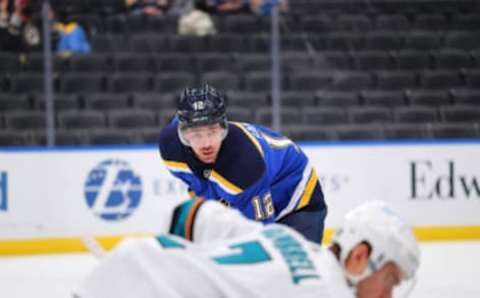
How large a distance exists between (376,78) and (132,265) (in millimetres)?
7757

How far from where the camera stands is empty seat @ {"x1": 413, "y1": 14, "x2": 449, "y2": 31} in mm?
10039

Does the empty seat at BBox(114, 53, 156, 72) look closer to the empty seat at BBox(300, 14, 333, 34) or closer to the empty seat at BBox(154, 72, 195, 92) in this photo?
the empty seat at BBox(154, 72, 195, 92)

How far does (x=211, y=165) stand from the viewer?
400 centimetres

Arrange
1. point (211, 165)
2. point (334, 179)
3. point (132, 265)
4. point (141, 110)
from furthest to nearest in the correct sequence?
point (141, 110) < point (334, 179) < point (211, 165) < point (132, 265)

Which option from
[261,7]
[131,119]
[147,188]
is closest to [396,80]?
[261,7]

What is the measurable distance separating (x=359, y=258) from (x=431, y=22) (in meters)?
8.26

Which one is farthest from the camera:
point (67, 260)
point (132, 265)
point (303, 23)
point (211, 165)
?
point (303, 23)

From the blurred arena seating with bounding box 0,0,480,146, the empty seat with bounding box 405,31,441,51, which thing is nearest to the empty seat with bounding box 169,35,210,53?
the blurred arena seating with bounding box 0,0,480,146

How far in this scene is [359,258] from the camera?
7.04ft

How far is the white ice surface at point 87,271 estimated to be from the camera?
5.86 meters

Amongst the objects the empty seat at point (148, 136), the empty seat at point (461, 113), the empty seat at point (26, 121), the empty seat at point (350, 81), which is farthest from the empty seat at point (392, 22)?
Result: the empty seat at point (26, 121)

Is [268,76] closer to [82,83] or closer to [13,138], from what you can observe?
[82,83]

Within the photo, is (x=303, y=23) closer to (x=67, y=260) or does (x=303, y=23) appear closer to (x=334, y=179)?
(x=334, y=179)

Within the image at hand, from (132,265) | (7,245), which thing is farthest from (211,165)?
(7,245)
